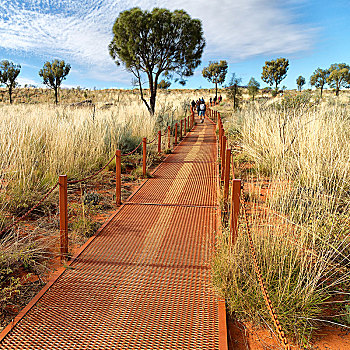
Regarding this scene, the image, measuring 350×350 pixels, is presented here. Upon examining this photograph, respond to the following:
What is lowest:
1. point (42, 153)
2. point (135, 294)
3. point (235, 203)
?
point (135, 294)

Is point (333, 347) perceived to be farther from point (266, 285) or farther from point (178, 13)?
point (178, 13)

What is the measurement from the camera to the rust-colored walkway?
2645mm

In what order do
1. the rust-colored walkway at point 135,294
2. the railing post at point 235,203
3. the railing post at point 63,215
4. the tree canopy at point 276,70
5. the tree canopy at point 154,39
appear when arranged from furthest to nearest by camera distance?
the tree canopy at point 276,70, the tree canopy at point 154,39, the railing post at point 63,215, the railing post at point 235,203, the rust-colored walkway at point 135,294

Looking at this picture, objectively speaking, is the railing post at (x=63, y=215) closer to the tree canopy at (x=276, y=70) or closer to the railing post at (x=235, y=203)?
the railing post at (x=235, y=203)

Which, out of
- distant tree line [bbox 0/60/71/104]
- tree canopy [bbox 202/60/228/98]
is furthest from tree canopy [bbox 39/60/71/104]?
tree canopy [bbox 202/60/228/98]

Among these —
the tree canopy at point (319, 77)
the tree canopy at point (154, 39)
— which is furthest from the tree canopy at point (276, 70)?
the tree canopy at point (154, 39)

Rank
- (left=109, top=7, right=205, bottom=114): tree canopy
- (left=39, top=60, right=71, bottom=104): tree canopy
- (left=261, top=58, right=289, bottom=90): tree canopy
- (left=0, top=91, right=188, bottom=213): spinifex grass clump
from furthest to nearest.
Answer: (left=261, top=58, right=289, bottom=90): tree canopy < (left=39, top=60, right=71, bottom=104): tree canopy < (left=109, top=7, right=205, bottom=114): tree canopy < (left=0, top=91, right=188, bottom=213): spinifex grass clump

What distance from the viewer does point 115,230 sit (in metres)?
4.86

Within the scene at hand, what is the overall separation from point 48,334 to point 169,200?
381 cm

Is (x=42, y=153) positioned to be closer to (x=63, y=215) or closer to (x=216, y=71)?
(x=63, y=215)

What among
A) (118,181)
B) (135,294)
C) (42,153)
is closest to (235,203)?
(135,294)

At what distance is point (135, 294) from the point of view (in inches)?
127

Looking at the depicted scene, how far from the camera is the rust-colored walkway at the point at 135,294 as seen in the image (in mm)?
2645

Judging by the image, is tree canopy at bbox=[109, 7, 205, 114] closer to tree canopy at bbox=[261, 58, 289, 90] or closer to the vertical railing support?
the vertical railing support
